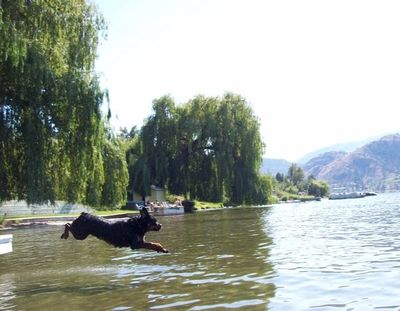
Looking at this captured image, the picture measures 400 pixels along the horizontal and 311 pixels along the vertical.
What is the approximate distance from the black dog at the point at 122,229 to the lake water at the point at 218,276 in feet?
2.66

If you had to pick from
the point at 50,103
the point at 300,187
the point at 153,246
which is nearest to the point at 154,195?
the point at 50,103

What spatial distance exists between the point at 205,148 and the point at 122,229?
44.4 metres

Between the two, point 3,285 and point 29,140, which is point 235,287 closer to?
point 3,285

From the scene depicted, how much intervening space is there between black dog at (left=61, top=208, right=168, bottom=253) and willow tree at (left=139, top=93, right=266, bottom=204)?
132 feet

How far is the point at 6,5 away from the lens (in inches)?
725

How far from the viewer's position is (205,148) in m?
55.9

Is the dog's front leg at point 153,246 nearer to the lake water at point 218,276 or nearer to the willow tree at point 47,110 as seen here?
the lake water at point 218,276

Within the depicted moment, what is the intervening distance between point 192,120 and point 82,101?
122 feet

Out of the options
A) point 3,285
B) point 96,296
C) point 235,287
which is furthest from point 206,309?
point 3,285

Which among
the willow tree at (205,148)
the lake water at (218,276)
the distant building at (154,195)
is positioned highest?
the willow tree at (205,148)

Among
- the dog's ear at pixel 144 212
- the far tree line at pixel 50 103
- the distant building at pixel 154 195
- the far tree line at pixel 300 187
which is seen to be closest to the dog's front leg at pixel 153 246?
the dog's ear at pixel 144 212

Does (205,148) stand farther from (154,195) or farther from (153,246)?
(153,246)

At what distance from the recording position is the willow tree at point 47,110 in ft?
59.2

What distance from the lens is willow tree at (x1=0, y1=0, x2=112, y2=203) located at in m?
18.0
